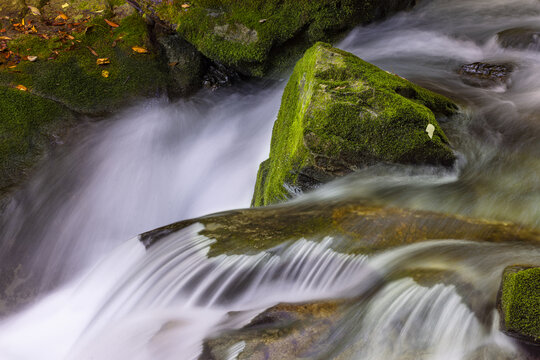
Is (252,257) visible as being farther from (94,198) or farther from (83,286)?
(94,198)

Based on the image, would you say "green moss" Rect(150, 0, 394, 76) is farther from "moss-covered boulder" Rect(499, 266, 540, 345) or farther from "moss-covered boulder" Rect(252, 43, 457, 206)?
"moss-covered boulder" Rect(499, 266, 540, 345)

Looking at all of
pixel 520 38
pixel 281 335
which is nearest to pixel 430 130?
pixel 281 335

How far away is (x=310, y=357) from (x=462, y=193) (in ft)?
6.79

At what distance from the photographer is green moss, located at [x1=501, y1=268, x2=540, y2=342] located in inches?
92.3

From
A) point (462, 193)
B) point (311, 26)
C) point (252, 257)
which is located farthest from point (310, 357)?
point (311, 26)

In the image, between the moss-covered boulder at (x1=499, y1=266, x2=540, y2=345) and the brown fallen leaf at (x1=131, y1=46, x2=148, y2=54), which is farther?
the brown fallen leaf at (x1=131, y1=46, x2=148, y2=54)

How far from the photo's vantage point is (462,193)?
12.0 ft

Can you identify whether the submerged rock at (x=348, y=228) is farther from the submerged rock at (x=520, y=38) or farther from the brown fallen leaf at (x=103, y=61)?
the submerged rock at (x=520, y=38)

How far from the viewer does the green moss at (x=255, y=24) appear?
5.90 m

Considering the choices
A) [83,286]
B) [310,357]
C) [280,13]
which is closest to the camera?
Result: [310,357]

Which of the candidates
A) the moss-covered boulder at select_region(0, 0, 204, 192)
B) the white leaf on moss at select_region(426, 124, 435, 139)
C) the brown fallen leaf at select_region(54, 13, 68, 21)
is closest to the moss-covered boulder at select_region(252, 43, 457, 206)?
the white leaf on moss at select_region(426, 124, 435, 139)

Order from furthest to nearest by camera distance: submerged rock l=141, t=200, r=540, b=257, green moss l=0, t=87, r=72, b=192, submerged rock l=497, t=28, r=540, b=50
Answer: submerged rock l=497, t=28, r=540, b=50
green moss l=0, t=87, r=72, b=192
submerged rock l=141, t=200, r=540, b=257

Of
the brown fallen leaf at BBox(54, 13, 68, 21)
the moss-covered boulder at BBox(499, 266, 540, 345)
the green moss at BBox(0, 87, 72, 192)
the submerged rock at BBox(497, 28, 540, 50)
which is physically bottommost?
Answer: the moss-covered boulder at BBox(499, 266, 540, 345)

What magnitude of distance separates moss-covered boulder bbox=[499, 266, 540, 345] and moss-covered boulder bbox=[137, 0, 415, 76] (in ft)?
14.7
